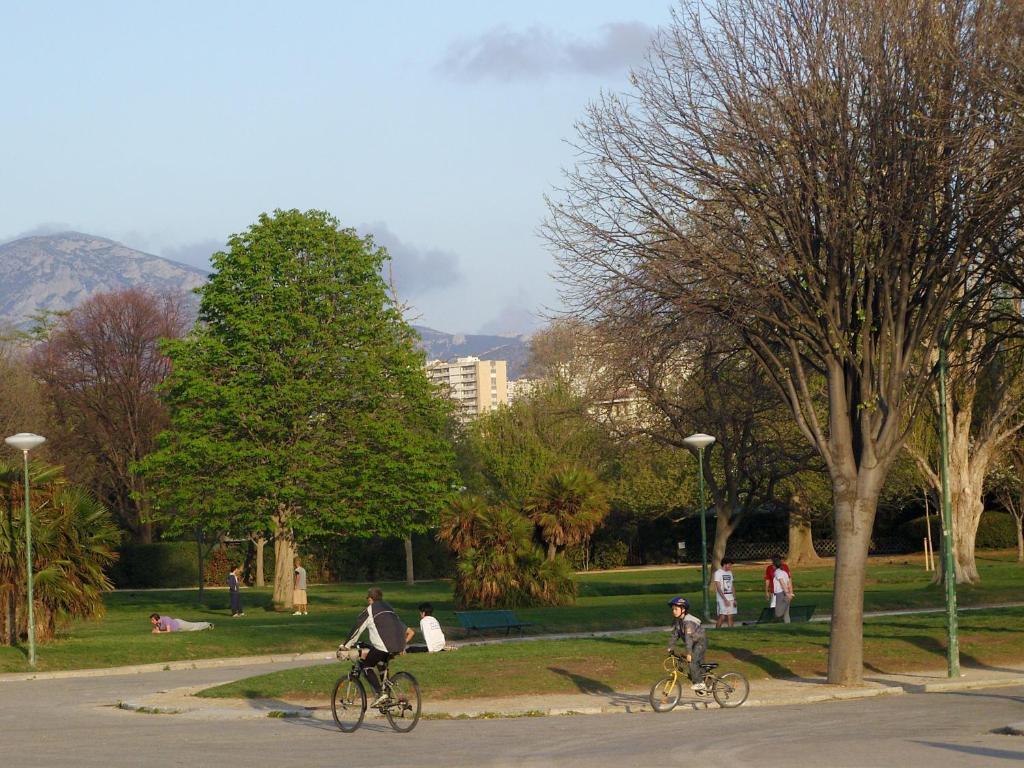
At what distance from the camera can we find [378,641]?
17516mm

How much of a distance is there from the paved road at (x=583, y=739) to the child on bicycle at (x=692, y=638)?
50cm

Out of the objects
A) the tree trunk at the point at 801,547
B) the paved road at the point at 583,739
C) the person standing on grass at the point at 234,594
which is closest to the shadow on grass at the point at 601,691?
the paved road at the point at 583,739

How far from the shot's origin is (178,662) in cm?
2877

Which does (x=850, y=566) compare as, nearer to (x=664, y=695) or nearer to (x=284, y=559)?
(x=664, y=695)

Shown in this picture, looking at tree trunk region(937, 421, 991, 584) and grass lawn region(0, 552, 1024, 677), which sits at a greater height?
tree trunk region(937, 421, 991, 584)

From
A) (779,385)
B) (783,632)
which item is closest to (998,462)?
(783,632)

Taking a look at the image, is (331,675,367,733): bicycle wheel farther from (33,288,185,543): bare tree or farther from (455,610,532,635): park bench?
(33,288,185,543): bare tree

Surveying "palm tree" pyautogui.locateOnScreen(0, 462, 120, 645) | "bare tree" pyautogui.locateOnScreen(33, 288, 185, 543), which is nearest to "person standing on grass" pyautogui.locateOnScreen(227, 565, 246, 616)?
"palm tree" pyautogui.locateOnScreen(0, 462, 120, 645)

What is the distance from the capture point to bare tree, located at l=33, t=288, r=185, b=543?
66.9 metres

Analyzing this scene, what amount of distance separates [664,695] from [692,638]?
0.97 metres

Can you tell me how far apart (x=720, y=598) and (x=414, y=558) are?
34752 millimetres

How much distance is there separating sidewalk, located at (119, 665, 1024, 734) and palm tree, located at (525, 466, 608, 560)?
61.6ft

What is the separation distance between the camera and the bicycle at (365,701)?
17453mm

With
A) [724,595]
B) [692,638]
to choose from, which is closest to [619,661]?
[692,638]
